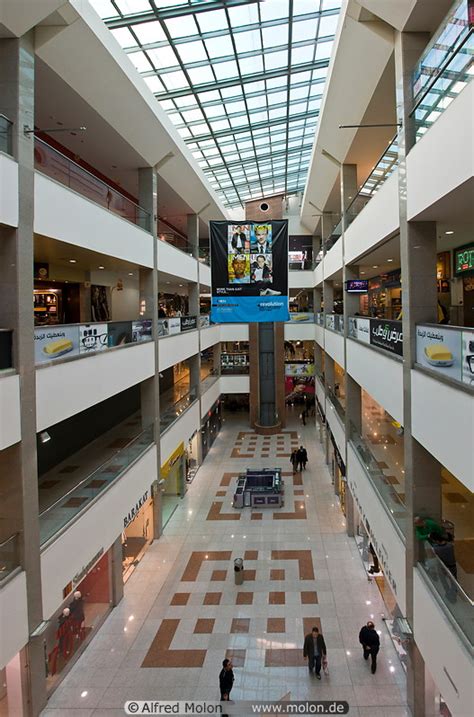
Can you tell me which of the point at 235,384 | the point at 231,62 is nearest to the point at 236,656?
the point at 231,62

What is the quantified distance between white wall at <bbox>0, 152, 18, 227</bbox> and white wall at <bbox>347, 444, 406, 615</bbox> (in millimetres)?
7333

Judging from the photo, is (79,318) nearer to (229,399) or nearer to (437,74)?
(437,74)

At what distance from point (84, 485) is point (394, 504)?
5.59m

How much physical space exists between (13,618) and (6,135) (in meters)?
6.46

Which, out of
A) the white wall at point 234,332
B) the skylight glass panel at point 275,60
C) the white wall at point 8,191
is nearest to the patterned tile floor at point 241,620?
the white wall at point 8,191

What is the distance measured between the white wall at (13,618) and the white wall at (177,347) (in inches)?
316

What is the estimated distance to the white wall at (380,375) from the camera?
7.28m

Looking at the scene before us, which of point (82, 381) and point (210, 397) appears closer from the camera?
point (82, 381)

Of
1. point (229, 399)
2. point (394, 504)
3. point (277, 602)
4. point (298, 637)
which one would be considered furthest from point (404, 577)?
point (229, 399)

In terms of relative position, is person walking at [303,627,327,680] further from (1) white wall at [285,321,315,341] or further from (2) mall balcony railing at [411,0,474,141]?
(1) white wall at [285,321,315,341]

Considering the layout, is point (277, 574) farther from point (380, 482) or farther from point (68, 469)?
point (68, 469)

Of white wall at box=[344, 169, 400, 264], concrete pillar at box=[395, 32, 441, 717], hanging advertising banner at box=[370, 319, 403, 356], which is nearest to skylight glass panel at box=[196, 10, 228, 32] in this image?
concrete pillar at box=[395, 32, 441, 717]

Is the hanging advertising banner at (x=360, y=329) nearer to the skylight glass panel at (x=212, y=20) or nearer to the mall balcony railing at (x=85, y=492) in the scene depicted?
the mall balcony railing at (x=85, y=492)

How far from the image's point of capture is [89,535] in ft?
27.3
